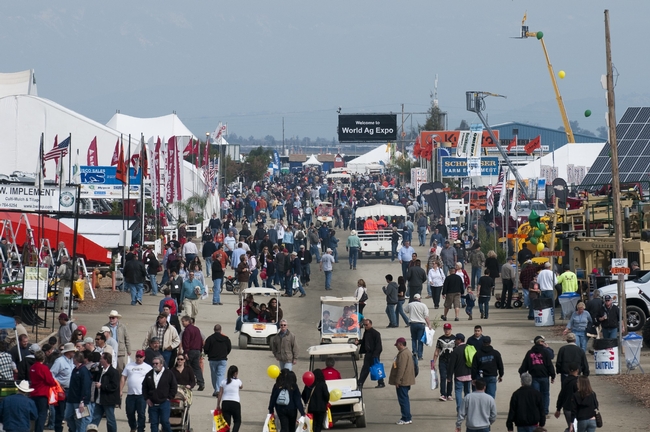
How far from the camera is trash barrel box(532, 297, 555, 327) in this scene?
2597 cm

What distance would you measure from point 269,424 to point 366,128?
74795mm

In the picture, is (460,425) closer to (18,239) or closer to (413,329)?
(413,329)

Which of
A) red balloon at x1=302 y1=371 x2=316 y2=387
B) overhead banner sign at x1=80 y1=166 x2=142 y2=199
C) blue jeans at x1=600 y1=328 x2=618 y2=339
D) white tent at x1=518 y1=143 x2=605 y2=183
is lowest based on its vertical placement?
red balloon at x1=302 y1=371 x2=316 y2=387

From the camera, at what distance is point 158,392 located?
14.7 metres

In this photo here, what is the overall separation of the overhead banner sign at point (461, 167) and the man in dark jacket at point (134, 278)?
18.2 m

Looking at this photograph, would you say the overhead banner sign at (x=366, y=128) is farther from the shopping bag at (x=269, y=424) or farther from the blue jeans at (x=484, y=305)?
the shopping bag at (x=269, y=424)

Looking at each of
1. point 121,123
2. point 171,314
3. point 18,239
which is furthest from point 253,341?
point 121,123

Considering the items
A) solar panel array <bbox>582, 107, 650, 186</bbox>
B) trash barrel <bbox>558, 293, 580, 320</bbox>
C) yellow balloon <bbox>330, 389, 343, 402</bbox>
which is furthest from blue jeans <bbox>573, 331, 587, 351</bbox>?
solar panel array <bbox>582, 107, 650, 186</bbox>

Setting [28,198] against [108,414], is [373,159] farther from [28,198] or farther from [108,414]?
[108,414]

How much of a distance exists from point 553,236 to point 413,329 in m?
10.3

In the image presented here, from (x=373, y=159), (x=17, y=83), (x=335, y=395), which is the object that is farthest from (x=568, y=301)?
(x=373, y=159)

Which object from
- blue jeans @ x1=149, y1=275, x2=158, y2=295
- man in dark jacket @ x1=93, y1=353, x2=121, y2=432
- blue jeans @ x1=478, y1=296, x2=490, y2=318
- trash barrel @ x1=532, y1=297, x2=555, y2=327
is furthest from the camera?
blue jeans @ x1=149, y1=275, x2=158, y2=295

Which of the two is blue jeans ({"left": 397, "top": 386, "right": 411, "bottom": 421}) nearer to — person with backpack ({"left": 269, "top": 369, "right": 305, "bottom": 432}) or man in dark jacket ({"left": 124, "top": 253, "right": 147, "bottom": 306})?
person with backpack ({"left": 269, "top": 369, "right": 305, "bottom": 432})

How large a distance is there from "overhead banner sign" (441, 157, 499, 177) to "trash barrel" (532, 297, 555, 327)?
60.9 ft
